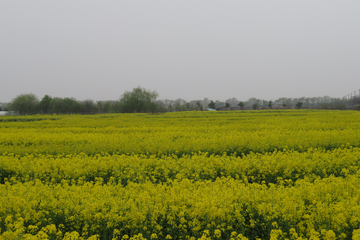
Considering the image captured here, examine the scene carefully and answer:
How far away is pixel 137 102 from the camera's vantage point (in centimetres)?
6769

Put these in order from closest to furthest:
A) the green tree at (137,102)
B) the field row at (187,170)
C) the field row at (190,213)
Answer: the field row at (190,213), the field row at (187,170), the green tree at (137,102)

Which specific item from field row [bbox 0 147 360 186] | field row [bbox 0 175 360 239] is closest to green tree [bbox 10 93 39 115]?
field row [bbox 0 147 360 186]

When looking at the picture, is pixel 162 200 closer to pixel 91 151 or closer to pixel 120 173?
pixel 120 173

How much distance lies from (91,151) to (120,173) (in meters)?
3.84

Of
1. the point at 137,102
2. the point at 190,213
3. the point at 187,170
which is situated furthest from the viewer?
the point at 137,102

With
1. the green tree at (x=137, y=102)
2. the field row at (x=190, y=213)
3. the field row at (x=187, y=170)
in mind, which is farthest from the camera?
the green tree at (x=137, y=102)

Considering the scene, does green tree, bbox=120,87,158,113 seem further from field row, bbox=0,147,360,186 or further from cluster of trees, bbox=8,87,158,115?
field row, bbox=0,147,360,186

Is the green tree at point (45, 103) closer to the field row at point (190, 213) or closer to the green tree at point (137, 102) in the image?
the green tree at point (137, 102)

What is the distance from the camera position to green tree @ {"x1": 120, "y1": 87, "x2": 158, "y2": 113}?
221 feet

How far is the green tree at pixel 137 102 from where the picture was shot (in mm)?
67375

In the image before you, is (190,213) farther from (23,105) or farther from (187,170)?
(23,105)

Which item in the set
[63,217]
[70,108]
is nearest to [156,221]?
[63,217]

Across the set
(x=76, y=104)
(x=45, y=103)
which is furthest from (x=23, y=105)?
(x=76, y=104)

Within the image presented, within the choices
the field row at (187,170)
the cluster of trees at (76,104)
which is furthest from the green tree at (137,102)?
the field row at (187,170)
